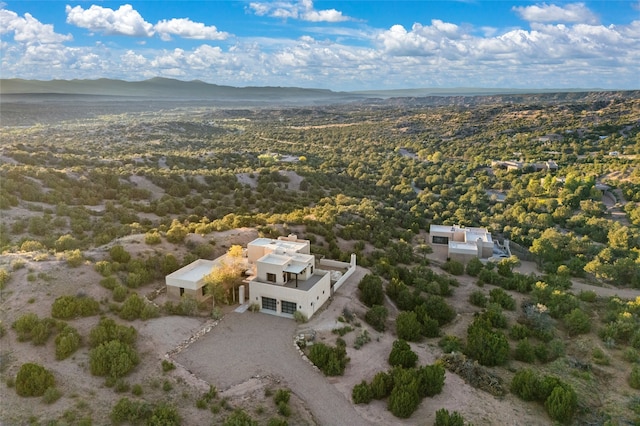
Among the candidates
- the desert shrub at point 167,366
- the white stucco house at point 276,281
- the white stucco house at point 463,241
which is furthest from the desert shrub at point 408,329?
the white stucco house at point 463,241

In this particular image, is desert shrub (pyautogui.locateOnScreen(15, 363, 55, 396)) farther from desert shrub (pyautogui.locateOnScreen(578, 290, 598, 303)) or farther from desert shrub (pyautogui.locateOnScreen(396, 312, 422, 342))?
desert shrub (pyautogui.locateOnScreen(578, 290, 598, 303))

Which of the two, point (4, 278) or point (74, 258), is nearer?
point (4, 278)

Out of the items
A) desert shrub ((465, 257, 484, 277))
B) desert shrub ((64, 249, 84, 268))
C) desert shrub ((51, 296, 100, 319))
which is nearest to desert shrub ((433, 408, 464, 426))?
desert shrub ((51, 296, 100, 319))

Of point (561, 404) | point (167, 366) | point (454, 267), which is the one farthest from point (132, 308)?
point (454, 267)

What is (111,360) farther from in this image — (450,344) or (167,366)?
(450,344)

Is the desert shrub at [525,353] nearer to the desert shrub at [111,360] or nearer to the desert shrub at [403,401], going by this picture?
the desert shrub at [403,401]
